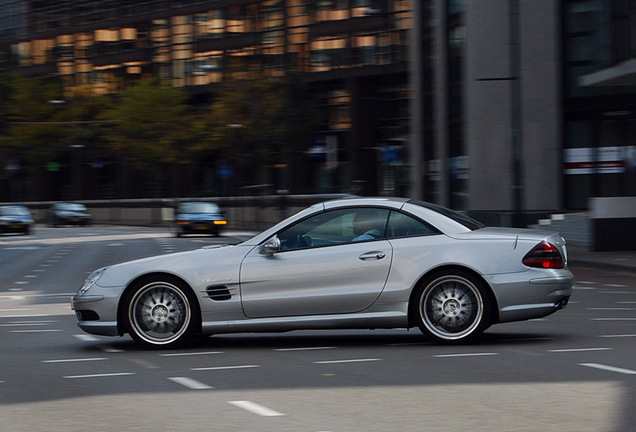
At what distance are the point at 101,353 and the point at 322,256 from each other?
209 cm

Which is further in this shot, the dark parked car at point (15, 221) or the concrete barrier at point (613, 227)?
the dark parked car at point (15, 221)

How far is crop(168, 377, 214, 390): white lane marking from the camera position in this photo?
8.47m

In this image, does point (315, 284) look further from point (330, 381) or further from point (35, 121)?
point (35, 121)

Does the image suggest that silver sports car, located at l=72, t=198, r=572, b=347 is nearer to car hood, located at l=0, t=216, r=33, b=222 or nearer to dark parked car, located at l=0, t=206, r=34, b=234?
dark parked car, located at l=0, t=206, r=34, b=234

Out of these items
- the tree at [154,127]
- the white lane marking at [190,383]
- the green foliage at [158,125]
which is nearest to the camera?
the white lane marking at [190,383]

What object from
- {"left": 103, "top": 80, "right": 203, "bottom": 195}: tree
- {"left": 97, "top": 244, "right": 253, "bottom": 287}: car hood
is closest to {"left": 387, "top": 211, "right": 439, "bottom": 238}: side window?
{"left": 97, "top": 244, "right": 253, "bottom": 287}: car hood

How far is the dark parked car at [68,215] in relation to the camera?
6669 cm

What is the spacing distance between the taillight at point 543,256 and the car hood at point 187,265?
2.39 metres

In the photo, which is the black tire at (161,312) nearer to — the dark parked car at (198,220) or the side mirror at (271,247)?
the side mirror at (271,247)

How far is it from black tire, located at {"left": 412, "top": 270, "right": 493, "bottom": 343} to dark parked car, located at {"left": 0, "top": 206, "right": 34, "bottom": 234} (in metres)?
43.3

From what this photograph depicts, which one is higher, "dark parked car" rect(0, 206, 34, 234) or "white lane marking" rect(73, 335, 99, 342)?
"white lane marking" rect(73, 335, 99, 342)

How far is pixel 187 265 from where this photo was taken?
1062cm

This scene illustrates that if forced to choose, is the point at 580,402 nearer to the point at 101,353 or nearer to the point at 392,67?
the point at 101,353

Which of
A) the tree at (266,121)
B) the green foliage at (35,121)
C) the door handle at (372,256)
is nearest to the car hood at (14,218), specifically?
the tree at (266,121)
